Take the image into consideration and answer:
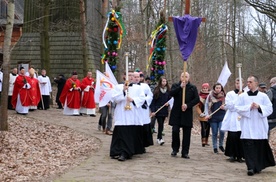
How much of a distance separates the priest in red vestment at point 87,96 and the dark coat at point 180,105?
9.12 metres

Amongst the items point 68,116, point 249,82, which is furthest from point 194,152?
point 68,116

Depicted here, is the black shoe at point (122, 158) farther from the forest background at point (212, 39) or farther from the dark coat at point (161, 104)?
the forest background at point (212, 39)

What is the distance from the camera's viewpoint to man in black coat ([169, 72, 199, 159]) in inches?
422

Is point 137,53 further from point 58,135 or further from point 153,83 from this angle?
point 58,135

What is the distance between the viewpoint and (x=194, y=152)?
11.9 m

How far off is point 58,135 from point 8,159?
381 centimetres

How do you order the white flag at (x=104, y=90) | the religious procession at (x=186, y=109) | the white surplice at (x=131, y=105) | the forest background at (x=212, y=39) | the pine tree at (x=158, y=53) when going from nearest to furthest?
the religious procession at (x=186, y=109) < the white surplice at (x=131, y=105) < the white flag at (x=104, y=90) < the pine tree at (x=158, y=53) < the forest background at (x=212, y=39)

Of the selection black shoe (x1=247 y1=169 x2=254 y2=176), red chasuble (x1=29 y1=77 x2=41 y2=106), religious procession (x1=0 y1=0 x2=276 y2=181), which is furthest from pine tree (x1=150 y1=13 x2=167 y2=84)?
black shoe (x1=247 y1=169 x2=254 y2=176)

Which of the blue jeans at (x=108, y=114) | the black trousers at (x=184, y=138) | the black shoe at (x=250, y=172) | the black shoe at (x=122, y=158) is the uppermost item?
the blue jeans at (x=108, y=114)

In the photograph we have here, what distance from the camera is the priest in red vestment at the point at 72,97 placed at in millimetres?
19484

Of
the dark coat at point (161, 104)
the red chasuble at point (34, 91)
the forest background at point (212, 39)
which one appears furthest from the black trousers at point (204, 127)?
the forest background at point (212, 39)

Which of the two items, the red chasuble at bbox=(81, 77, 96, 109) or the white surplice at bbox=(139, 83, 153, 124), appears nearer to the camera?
A: the white surplice at bbox=(139, 83, 153, 124)

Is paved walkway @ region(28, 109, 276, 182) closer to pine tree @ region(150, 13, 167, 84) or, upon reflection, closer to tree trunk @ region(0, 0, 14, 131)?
tree trunk @ region(0, 0, 14, 131)

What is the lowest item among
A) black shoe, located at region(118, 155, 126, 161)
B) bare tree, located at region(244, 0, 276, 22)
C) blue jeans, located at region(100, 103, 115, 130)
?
black shoe, located at region(118, 155, 126, 161)
